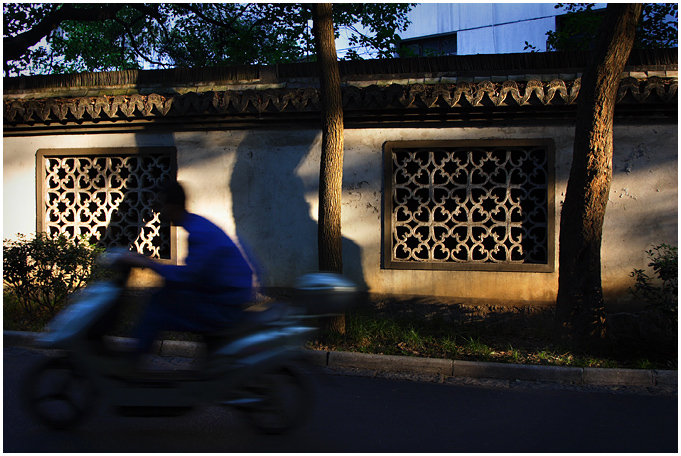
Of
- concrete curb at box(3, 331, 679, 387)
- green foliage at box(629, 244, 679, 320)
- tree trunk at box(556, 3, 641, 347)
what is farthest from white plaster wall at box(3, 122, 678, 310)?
concrete curb at box(3, 331, 679, 387)

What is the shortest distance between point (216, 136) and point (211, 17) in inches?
360

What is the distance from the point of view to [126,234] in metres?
7.73

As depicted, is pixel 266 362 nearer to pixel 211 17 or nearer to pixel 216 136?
pixel 216 136

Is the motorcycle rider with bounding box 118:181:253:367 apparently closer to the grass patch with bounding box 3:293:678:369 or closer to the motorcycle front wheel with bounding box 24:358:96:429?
the motorcycle front wheel with bounding box 24:358:96:429

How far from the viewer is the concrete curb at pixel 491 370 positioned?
4.89 m

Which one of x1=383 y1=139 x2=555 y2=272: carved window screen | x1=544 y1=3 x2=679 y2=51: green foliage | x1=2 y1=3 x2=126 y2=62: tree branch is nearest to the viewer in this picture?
x1=383 y1=139 x2=555 y2=272: carved window screen

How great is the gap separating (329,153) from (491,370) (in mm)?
2943

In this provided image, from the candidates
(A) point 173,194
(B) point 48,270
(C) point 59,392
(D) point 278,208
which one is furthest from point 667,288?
(B) point 48,270

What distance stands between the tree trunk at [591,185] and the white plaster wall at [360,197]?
4.09ft

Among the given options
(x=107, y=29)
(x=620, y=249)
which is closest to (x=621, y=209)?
(x=620, y=249)

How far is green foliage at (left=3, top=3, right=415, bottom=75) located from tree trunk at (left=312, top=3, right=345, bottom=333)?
732cm

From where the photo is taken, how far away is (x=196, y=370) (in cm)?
338

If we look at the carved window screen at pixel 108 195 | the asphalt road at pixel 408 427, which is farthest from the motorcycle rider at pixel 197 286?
the carved window screen at pixel 108 195

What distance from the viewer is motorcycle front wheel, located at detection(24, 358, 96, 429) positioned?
349 cm
